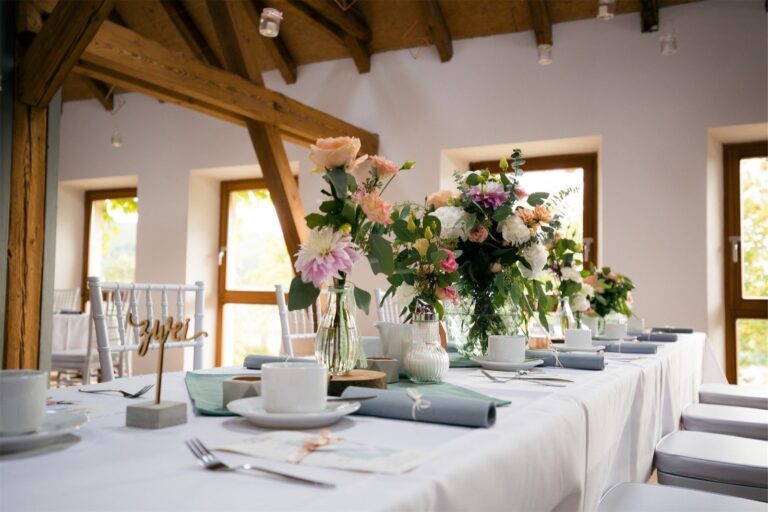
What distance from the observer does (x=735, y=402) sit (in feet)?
→ 8.38

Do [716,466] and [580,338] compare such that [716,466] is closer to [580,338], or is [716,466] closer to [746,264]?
[580,338]

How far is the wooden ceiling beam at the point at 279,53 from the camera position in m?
5.23

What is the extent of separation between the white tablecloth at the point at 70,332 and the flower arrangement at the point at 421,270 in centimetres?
416

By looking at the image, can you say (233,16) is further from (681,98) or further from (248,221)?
(681,98)

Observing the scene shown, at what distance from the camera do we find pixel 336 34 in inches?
204

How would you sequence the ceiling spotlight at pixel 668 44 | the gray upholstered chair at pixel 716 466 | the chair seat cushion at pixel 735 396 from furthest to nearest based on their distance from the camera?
the ceiling spotlight at pixel 668 44 → the chair seat cushion at pixel 735 396 → the gray upholstered chair at pixel 716 466

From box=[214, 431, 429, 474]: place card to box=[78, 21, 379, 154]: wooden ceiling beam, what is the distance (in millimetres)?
3005

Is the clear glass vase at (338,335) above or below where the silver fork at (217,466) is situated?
above

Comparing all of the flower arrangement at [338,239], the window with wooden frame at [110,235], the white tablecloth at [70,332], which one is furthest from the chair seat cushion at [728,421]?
the window with wooden frame at [110,235]

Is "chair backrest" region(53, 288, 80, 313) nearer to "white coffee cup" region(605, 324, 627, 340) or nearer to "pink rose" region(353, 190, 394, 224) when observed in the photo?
"white coffee cup" region(605, 324, 627, 340)

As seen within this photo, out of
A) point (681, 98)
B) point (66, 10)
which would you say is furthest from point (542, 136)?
point (66, 10)

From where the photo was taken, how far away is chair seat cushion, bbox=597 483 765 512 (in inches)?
47.6

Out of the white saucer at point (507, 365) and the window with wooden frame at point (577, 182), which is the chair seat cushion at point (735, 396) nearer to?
the white saucer at point (507, 365)

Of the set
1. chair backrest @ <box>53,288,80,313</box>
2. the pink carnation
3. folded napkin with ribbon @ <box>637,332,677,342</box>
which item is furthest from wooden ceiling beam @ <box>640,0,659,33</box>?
chair backrest @ <box>53,288,80,313</box>
